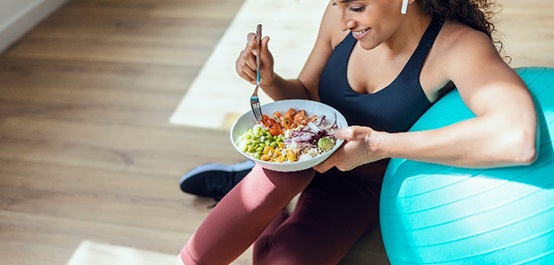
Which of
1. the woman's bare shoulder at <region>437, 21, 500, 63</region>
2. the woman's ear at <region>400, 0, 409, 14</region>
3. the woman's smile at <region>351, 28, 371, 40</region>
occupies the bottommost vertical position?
the woman's bare shoulder at <region>437, 21, 500, 63</region>

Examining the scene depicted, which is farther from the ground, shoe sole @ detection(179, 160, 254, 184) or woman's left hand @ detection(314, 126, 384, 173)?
woman's left hand @ detection(314, 126, 384, 173)

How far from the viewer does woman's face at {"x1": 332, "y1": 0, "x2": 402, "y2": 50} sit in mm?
1303

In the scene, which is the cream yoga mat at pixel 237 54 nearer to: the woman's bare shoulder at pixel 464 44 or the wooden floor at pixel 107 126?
the wooden floor at pixel 107 126

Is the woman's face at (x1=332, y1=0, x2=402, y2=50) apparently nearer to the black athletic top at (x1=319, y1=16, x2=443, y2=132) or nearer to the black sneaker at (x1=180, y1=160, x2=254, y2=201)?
the black athletic top at (x1=319, y1=16, x2=443, y2=132)

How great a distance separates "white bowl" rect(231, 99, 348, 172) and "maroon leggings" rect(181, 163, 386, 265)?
6 centimetres

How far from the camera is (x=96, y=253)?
177 cm

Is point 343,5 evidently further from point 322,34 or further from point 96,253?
point 96,253

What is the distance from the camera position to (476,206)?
3.85ft

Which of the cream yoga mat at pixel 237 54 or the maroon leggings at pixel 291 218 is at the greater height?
the maroon leggings at pixel 291 218

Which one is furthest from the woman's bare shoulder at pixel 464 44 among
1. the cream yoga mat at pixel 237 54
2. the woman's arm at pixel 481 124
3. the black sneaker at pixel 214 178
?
the cream yoga mat at pixel 237 54

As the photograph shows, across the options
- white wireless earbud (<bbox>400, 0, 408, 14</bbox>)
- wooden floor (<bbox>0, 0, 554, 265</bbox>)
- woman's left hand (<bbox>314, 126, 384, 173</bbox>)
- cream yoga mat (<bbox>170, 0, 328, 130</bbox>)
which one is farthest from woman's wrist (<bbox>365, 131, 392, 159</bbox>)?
cream yoga mat (<bbox>170, 0, 328, 130</bbox>)

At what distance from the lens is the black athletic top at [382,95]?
1.38 meters

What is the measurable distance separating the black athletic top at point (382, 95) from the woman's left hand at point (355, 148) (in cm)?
12

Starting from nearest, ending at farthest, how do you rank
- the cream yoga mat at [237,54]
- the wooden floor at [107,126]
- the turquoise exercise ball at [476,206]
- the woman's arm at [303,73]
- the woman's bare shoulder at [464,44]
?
the turquoise exercise ball at [476,206] < the woman's bare shoulder at [464,44] < the woman's arm at [303,73] < the wooden floor at [107,126] < the cream yoga mat at [237,54]
